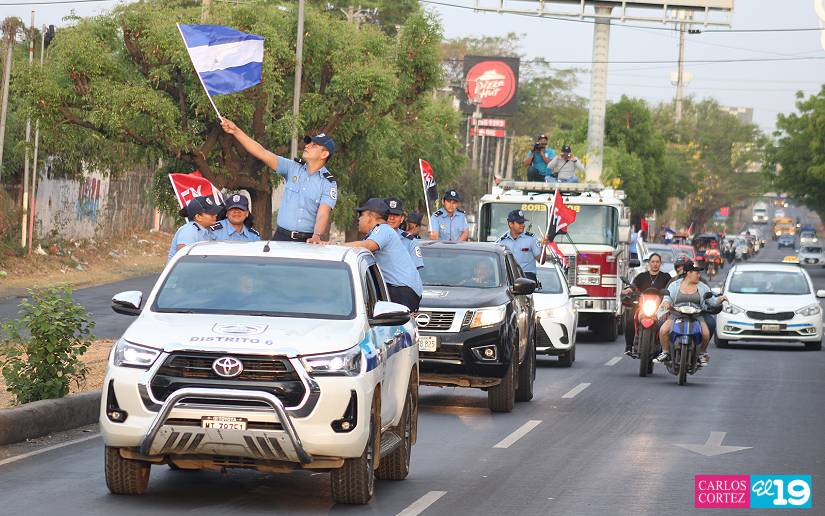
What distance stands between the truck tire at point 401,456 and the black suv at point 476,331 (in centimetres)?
445

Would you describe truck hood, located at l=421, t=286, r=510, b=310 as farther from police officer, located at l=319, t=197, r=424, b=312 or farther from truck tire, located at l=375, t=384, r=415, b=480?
truck tire, located at l=375, t=384, r=415, b=480

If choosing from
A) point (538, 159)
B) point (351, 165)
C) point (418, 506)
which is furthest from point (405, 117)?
point (418, 506)

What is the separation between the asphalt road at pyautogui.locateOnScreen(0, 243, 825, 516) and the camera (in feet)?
32.4

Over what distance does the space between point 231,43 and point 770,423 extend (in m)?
6.90

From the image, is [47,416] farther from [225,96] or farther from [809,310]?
[809,310]

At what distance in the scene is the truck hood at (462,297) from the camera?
52.2 ft

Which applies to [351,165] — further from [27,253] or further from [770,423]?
[770,423]

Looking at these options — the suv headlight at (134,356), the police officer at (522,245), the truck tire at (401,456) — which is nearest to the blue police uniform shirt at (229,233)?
the truck tire at (401,456)

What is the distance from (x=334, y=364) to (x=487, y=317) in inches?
265

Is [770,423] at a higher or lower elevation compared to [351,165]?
lower

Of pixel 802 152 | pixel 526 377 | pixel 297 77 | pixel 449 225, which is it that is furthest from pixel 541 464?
pixel 802 152

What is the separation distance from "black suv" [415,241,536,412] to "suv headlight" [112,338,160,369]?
6617 millimetres

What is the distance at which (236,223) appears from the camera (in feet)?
44.7

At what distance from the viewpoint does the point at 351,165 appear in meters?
35.8
